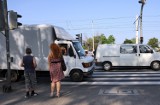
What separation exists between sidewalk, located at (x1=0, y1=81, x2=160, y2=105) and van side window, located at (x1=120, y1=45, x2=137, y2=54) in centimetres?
849

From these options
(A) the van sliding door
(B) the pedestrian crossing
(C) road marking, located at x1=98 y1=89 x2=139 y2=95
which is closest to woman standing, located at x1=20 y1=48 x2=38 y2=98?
(C) road marking, located at x1=98 y1=89 x2=139 y2=95

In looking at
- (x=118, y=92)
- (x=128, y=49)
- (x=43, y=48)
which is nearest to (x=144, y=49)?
(x=128, y=49)

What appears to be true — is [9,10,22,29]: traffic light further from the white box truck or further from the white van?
the white van

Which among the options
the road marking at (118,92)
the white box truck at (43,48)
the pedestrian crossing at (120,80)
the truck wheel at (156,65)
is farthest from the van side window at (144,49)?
the road marking at (118,92)

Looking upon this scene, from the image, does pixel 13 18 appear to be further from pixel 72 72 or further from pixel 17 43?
pixel 72 72

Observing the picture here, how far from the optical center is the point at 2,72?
50.6 ft

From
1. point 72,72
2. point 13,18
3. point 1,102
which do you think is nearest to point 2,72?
point 72,72

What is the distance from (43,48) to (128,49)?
26.4 ft

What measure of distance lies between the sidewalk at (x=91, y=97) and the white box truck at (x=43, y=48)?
7.77ft

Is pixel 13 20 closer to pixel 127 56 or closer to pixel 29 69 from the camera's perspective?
pixel 29 69

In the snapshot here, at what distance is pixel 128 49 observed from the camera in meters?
21.1

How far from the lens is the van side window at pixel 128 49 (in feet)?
68.9

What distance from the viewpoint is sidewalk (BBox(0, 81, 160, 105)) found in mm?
9453

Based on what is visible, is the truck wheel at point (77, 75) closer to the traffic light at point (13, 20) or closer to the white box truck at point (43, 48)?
the white box truck at point (43, 48)
